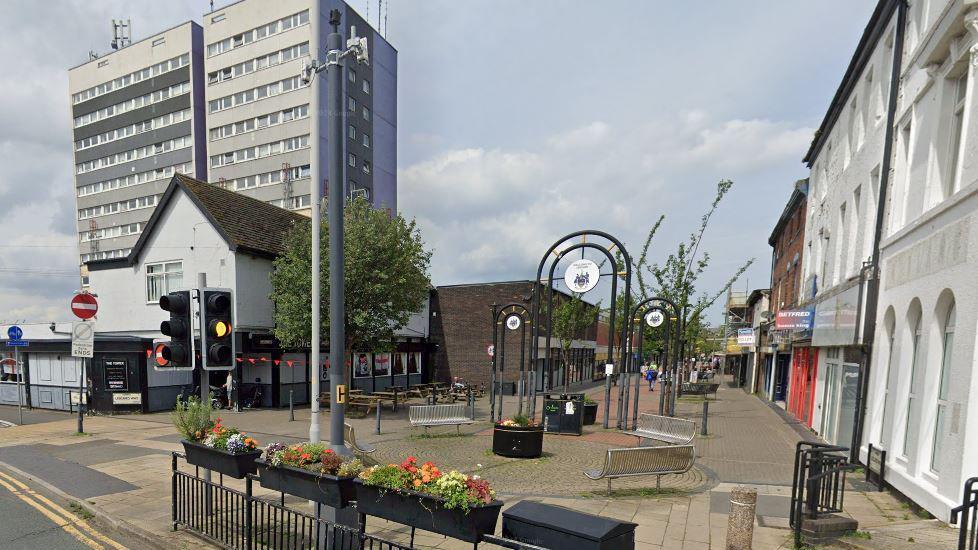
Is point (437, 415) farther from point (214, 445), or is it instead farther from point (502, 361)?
point (214, 445)

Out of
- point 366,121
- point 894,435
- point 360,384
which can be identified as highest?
point 366,121

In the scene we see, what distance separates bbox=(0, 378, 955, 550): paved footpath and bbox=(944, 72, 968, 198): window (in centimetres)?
532

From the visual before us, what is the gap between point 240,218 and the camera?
68.4 feet

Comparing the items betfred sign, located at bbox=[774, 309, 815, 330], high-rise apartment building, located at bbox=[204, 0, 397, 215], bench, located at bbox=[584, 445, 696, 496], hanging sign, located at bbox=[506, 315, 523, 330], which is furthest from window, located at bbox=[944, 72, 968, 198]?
high-rise apartment building, located at bbox=[204, 0, 397, 215]

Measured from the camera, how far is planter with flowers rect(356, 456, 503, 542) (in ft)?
12.4

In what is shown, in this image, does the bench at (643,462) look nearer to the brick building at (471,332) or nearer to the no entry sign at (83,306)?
the no entry sign at (83,306)

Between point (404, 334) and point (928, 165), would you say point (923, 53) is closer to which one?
point (928, 165)

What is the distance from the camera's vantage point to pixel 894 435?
8.39m

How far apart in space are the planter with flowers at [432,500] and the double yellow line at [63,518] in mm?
4290

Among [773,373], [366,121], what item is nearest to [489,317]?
[773,373]

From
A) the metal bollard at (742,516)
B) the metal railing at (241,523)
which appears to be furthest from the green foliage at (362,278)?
the metal bollard at (742,516)

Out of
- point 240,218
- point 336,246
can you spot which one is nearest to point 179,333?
point 336,246

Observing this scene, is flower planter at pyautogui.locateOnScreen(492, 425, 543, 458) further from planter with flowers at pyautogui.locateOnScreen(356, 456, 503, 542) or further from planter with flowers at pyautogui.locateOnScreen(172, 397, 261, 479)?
planter with flowers at pyautogui.locateOnScreen(356, 456, 503, 542)

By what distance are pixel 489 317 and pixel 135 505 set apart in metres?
22.1
